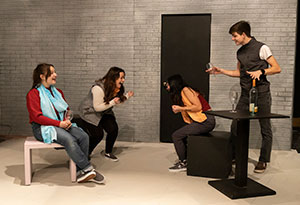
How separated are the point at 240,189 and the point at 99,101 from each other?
1815 mm

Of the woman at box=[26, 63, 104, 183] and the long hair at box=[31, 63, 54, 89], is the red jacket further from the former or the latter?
the long hair at box=[31, 63, 54, 89]

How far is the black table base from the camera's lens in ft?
10.4

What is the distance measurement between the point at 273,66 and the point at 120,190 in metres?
1.97

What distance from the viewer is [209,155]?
3725mm

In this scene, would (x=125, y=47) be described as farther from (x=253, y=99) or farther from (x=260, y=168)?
(x=260, y=168)

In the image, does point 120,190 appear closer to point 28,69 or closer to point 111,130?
point 111,130

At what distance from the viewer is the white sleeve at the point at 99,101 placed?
13.4 feet

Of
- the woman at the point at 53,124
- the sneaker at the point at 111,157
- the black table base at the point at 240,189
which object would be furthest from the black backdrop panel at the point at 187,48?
the woman at the point at 53,124

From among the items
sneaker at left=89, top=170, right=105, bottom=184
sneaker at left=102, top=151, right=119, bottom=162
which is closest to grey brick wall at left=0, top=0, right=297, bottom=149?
sneaker at left=102, top=151, right=119, bottom=162

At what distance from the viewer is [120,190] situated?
331 centimetres

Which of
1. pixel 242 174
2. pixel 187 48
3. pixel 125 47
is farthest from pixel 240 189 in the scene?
pixel 125 47

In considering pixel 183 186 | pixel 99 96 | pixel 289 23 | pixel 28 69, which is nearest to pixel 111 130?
pixel 99 96

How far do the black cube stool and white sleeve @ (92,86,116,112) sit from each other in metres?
1.01

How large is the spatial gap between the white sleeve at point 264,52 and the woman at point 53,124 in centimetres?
200
